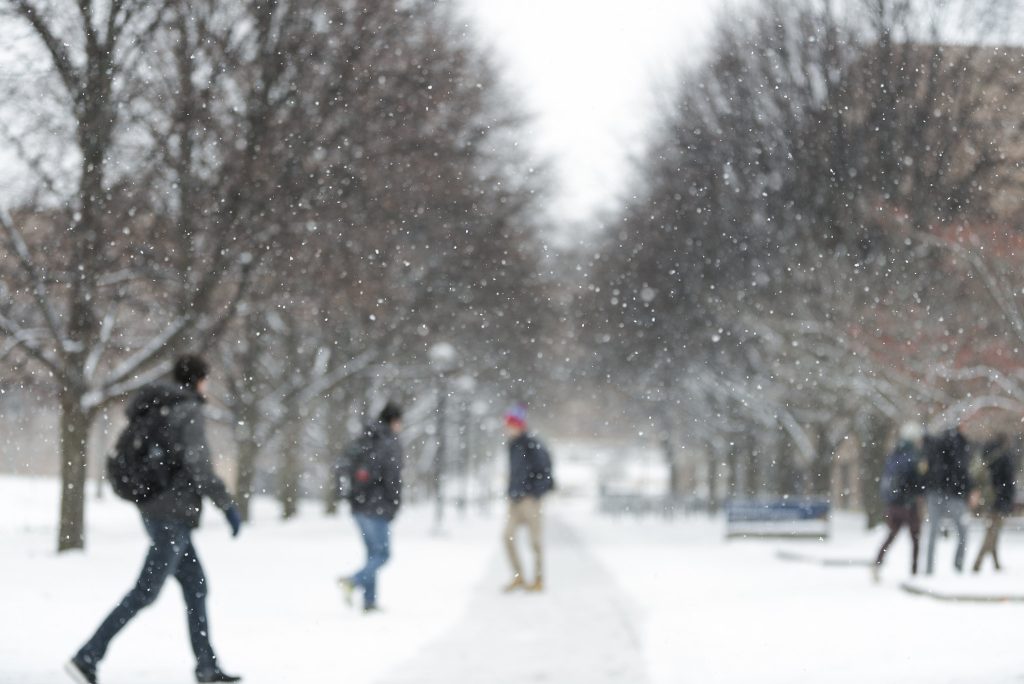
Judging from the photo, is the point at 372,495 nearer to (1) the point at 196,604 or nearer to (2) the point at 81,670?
(1) the point at 196,604

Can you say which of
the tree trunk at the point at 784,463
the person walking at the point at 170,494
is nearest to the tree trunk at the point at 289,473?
the tree trunk at the point at 784,463

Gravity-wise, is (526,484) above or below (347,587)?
above

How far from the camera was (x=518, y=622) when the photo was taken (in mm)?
13023

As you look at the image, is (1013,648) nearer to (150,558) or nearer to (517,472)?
(150,558)

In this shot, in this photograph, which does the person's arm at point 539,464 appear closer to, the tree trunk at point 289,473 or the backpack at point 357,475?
the backpack at point 357,475

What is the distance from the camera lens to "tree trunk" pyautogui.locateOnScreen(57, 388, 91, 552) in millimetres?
18594

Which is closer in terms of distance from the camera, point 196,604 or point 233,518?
point 233,518

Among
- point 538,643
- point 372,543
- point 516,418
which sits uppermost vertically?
point 516,418

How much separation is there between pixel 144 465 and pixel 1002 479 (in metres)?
12.4

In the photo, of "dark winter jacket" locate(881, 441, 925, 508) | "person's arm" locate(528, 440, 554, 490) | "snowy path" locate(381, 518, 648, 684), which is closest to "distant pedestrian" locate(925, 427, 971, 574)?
"dark winter jacket" locate(881, 441, 925, 508)

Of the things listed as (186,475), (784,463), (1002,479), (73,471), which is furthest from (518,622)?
(784,463)

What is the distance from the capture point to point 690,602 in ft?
49.4

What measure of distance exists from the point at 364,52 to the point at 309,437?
28.7 metres

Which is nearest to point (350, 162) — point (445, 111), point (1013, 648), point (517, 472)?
point (445, 111)
